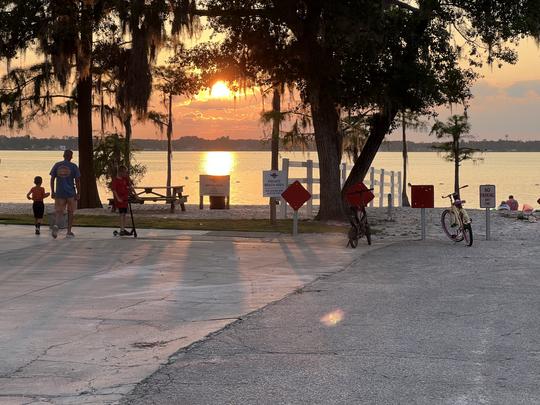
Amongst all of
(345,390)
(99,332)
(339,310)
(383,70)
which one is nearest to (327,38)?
(383,70)

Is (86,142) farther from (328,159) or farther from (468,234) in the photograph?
(468,234)

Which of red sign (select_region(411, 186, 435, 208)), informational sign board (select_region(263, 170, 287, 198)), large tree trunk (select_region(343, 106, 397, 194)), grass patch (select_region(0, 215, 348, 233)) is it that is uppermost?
large tree trunk (select_region(343, 106, 397, 194))

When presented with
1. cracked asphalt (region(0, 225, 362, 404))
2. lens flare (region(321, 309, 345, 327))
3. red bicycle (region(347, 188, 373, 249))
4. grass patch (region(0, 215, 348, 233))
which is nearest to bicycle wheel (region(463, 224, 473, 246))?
red bicycle (region(347, 188, 373, 249))

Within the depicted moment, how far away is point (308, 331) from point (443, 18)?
1664 cm

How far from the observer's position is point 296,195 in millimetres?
18547

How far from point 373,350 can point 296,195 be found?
11692mm

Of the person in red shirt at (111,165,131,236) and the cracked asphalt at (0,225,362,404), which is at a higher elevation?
the person in red shirt at (111,165,131,236)

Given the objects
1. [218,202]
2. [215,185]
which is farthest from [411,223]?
[218,202]

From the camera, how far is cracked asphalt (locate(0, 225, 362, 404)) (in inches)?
246

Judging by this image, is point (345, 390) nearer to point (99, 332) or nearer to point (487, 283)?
point (99, 332)

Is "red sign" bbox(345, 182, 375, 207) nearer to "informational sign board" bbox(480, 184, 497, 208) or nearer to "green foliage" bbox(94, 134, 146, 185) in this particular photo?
"informational sign board" bbox(480, 184, 497, 208)

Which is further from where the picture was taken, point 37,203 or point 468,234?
point 37,203

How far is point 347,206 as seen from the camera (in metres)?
25.4

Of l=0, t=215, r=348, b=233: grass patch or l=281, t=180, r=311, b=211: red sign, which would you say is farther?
l=0, t=215, r=348, b=233: grass patch
